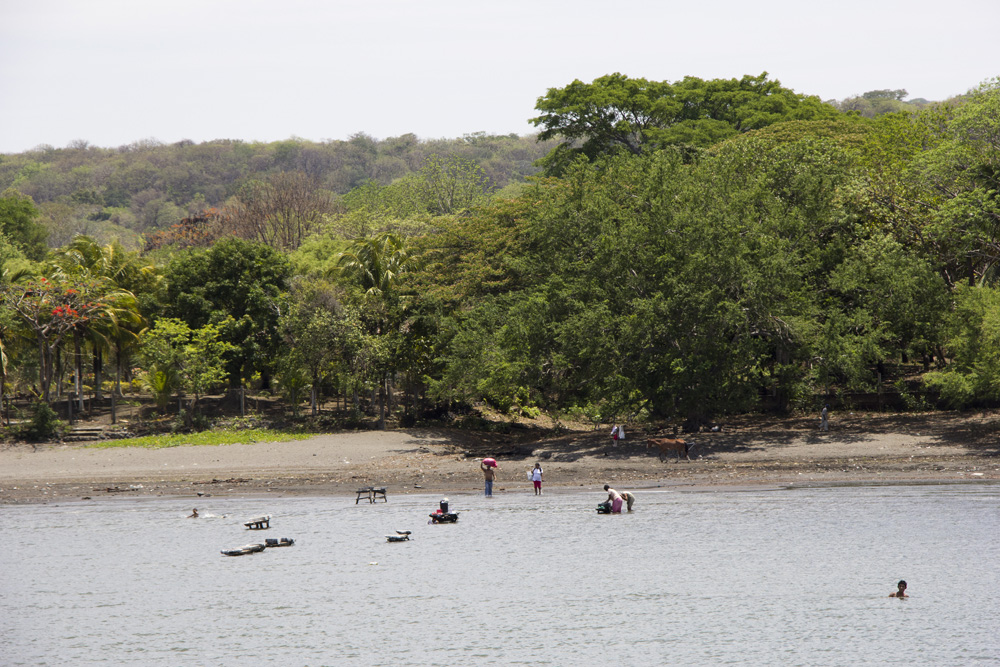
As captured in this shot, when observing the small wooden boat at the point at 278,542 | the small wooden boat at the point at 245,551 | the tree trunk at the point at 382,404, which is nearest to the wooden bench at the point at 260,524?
the small wooden boat at the point at 278,542

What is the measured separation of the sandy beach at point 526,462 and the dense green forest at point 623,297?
183 cm

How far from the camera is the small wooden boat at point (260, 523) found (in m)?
30.9

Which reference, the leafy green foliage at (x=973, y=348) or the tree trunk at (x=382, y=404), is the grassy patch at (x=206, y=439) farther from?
the leafy green foliage at (x=973, y=348)

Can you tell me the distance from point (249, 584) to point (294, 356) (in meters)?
23.6

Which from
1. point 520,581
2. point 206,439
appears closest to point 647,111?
point 206,439

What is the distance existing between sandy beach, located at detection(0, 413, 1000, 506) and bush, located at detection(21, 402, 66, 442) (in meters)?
1.33

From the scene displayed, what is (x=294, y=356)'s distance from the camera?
159 feet

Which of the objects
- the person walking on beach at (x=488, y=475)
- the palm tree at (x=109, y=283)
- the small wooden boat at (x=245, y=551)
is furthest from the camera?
the palm tree at (x=109, y=283)

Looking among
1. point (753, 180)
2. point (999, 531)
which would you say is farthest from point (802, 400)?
point (999, 531)

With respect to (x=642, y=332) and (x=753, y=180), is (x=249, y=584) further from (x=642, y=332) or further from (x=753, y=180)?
(x=753, y=180)

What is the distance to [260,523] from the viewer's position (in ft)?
102

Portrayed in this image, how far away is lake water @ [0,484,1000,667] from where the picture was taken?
20266mm

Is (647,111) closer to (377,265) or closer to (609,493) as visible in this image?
(377,265)

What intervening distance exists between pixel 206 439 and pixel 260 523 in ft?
54.1
